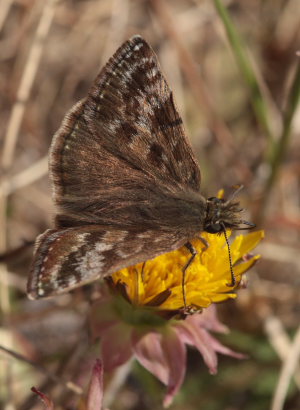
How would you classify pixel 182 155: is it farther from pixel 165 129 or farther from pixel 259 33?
pixel 259 33

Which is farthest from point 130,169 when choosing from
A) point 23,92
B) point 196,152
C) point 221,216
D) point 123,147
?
point 196,152

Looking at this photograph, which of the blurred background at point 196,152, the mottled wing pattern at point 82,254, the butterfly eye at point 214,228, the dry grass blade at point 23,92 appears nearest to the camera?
the mottled wing pattern at point 82,254

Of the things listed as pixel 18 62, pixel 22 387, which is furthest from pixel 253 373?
pixel 18 62

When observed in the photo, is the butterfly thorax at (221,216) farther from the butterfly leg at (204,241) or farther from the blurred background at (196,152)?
the blurred background at (196,152)

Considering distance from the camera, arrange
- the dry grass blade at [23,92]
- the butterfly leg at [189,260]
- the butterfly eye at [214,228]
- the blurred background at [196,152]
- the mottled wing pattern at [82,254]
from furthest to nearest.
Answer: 1. the dry grass blade at [23,92]
2. the blurred background at [196,152]
3. the butterfly eye at [214,228]
4. the butterfly leg at [189,260]
5. the mottled wing pattern at [82,254]

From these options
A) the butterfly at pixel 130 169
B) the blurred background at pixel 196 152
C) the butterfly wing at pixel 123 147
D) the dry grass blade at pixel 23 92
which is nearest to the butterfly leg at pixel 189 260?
the butterfly at pixel 130 169

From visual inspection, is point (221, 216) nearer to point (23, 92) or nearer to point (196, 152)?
point (23, 92)

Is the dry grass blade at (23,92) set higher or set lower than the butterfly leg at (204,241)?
higher
